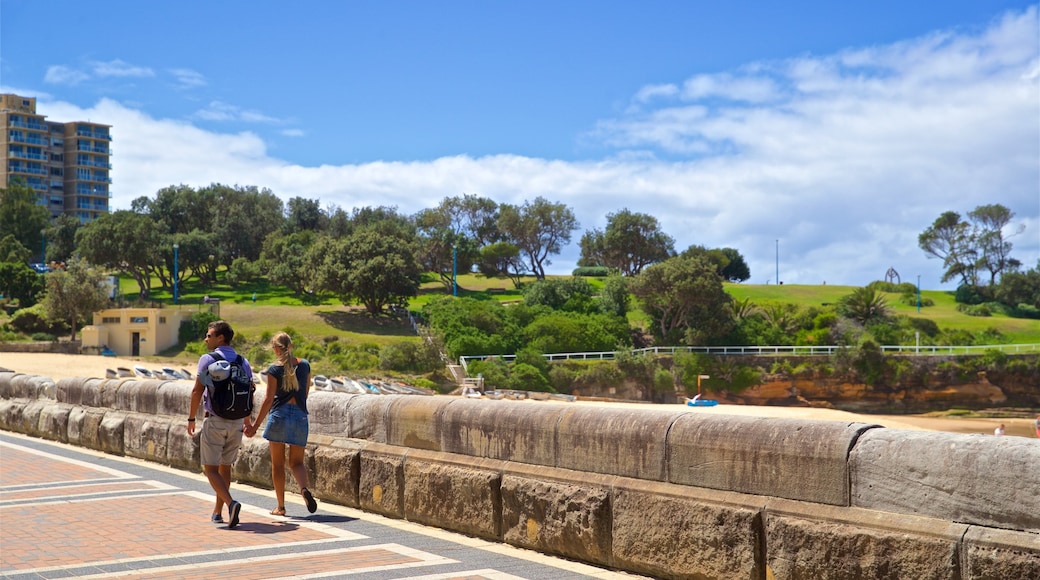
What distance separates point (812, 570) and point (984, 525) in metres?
0.86

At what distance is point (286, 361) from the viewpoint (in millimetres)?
7723

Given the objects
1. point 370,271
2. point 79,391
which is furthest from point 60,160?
point 79,391

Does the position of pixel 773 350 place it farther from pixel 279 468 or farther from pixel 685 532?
pixel 685 532

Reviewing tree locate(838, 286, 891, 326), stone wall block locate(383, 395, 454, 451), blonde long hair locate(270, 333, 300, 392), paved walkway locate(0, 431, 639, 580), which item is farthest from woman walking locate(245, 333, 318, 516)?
tree locate(838, 286, 891, 326)

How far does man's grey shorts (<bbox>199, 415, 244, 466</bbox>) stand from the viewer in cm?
774

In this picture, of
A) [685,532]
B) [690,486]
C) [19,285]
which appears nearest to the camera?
[685,532]

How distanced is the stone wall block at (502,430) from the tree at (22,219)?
11142 cm

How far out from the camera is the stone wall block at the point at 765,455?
4859mm

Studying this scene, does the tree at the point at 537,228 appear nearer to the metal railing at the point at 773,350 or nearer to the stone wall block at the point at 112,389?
the metal railing at the point at 773,350

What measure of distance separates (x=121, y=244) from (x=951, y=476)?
87541mm

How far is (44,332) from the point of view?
63.2 metres

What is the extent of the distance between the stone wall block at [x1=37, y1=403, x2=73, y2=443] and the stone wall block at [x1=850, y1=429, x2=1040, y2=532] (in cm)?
1247

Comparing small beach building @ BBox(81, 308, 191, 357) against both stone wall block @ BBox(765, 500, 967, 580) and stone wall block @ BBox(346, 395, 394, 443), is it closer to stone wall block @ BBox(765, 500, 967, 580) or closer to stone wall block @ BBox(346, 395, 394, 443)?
stone wall block @ BBox(346, 395, 394, 443)

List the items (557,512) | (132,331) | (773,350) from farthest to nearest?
1. (773,350)
2. (132,331)
3. (557,512)
